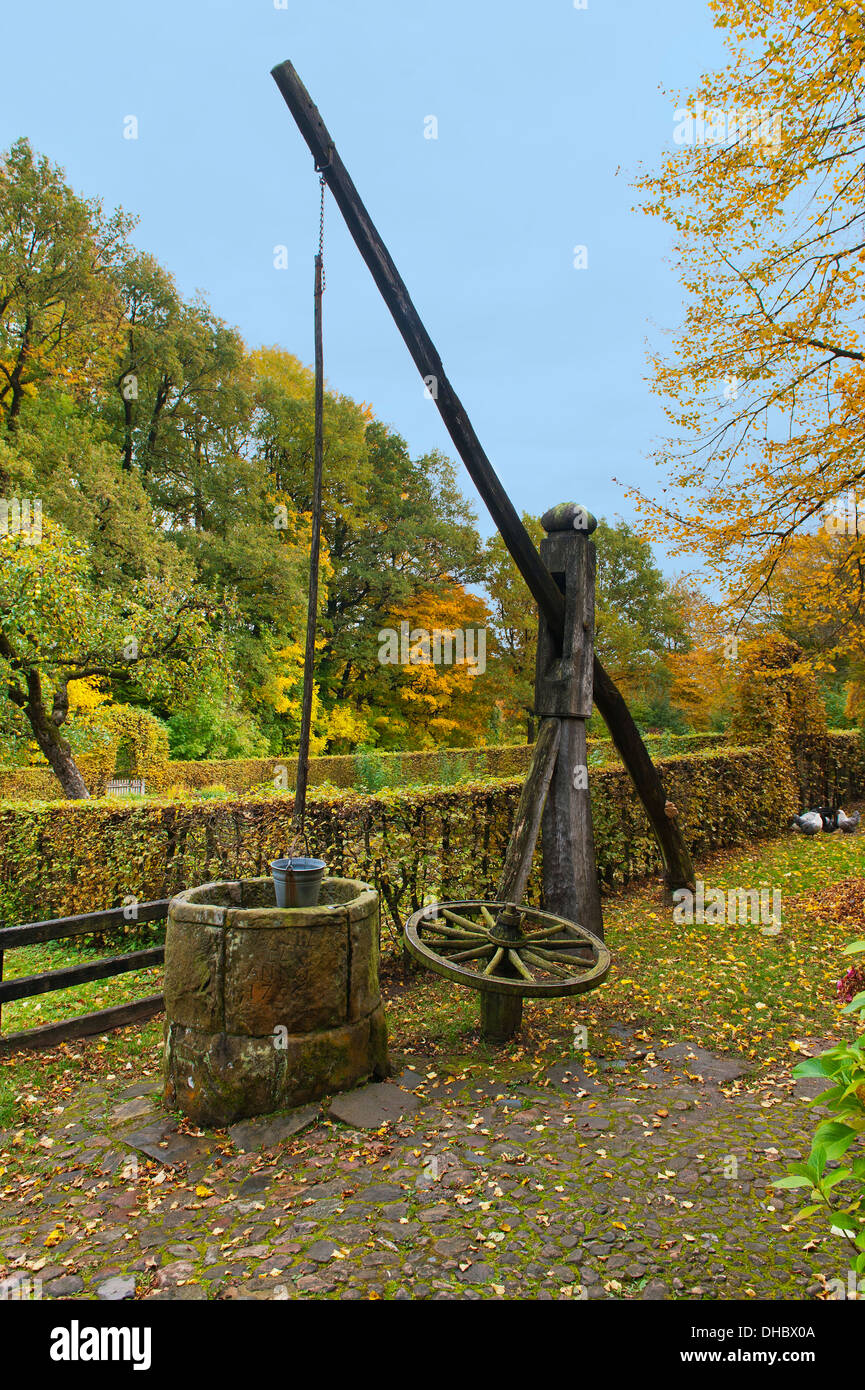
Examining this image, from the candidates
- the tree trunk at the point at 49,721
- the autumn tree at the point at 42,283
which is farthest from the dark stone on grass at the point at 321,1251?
the autumn tree at the point at 42,283

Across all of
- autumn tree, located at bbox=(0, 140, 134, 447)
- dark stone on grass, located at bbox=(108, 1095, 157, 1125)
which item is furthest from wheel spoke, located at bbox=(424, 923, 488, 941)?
autumn tree, located at bbox=(0, 140, 134, 447)

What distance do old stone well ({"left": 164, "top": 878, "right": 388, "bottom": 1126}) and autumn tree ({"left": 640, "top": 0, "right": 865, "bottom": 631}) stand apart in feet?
22.6

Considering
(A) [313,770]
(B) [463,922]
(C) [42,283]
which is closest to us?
(B) [463,922]

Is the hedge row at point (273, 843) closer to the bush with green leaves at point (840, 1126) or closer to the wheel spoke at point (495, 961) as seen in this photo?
the wheel spoke at point (495, 961)

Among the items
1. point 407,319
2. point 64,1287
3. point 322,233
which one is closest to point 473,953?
point 64,1287

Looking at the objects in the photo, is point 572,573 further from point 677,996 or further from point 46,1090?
point 46,1090

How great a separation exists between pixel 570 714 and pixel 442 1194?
10.6 feet

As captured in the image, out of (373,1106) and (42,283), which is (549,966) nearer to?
(373,1106)

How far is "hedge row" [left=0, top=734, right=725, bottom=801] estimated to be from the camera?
15.9 meters

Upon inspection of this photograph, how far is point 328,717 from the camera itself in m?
25.5

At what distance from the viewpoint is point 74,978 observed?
15.8 feet

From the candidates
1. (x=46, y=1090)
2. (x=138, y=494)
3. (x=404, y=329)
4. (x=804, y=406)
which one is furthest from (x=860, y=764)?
(x=138, y=494)

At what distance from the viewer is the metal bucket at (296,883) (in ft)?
13.7
